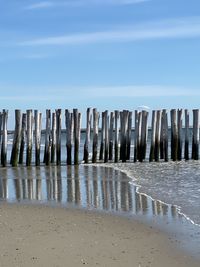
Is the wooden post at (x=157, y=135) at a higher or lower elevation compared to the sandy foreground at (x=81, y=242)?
higher

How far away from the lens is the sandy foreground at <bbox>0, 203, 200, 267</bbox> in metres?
6.24

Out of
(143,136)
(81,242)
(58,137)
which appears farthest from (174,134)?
(81,242)

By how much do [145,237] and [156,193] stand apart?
4.88 m

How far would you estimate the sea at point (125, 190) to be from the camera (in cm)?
899

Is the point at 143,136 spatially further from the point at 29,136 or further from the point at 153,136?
the point at 29,136

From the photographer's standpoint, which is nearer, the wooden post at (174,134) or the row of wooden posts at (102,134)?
the row of wooden posts at (102,134)

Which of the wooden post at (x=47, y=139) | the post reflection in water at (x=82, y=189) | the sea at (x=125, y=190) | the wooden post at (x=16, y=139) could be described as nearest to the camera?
the sea at (x=125, y=190)

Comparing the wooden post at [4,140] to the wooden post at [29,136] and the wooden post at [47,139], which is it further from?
the wooden post at [47,139]

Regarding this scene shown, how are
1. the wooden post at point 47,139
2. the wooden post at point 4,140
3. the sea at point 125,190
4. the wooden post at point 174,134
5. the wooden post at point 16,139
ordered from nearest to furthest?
the sea at point 125,190
the wooden post at point 4,140
the wooden post at point 16,139
the wooden post at point 47,139
the wooden post at point 174,134

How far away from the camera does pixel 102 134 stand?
70.6ft

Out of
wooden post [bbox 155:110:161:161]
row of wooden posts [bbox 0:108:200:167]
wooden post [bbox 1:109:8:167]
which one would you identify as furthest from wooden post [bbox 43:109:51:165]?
wooden post [bbox 155:110:161:161]

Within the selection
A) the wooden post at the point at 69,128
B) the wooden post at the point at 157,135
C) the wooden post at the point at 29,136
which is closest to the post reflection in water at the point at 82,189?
the wooden post at the point at 29,136

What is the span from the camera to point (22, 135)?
20453 mm

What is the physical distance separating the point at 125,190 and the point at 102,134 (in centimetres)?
871
